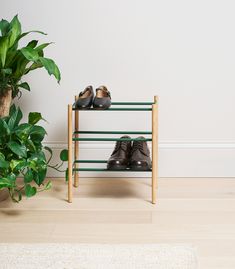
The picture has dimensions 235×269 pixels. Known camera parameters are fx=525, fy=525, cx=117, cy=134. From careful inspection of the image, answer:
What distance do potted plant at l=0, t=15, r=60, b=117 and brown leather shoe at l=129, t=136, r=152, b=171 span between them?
0.53 metres

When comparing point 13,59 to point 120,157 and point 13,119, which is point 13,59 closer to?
point 13,119

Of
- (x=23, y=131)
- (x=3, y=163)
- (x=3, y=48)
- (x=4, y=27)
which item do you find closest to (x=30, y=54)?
(x=3, y=48)

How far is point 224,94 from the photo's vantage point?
2.99 m

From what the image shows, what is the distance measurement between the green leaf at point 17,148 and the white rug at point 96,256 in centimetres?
53

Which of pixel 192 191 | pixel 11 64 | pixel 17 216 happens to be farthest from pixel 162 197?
pixel 11 64

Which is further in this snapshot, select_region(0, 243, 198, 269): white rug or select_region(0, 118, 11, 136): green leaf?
select_region(0, 118, 11, 136): green leaf

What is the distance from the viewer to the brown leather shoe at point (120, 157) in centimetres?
255

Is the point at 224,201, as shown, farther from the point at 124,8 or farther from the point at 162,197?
the point at 124,8

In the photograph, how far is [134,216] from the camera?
7.68ft

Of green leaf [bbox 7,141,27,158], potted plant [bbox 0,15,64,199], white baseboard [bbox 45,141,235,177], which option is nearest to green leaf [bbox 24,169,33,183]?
potted plant [bbox 0,15,64,199]

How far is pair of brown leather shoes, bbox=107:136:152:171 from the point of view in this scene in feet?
8.35

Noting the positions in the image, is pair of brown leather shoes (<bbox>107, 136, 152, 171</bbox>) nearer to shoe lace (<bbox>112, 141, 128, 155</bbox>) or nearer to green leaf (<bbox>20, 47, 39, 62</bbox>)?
shoe lace (<bbox>112, 141, 128, 155</bbox>)

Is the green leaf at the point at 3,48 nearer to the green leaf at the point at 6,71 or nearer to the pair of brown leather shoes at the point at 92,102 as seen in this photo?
the green leaf at the point at 6,71

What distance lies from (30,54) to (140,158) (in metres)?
0.73
